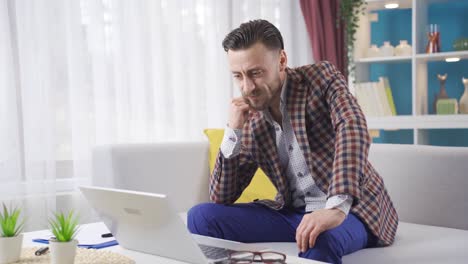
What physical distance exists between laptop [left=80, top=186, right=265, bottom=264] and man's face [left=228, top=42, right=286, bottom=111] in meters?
0.50

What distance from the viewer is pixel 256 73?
1.86 meters

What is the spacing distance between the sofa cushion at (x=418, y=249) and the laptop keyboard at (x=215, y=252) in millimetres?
382

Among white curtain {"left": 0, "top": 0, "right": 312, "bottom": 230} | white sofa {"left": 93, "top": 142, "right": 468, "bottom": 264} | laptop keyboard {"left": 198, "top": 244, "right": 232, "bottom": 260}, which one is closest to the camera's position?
laptop keyboard {"left": 198, "top": 244, "right": 232, "bottom": 260}

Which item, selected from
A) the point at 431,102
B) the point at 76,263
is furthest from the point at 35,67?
the point at 431,102

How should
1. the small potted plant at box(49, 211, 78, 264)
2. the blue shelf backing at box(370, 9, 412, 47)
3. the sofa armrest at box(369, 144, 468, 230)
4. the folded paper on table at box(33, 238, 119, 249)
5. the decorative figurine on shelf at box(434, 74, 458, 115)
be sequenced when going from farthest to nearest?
the blue shelf backing at box(370, 9, 412, 47)
the decorative figurine on shelf at box(434, 74, 458, 115)
the sofa armrest at box(369, 144, 468, 230)
the folded paper on table at box(33, 238, 119, 249)
the small potted plant at box(49, 211, 78, 264)

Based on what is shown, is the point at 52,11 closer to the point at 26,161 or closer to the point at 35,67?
the point at 35,67

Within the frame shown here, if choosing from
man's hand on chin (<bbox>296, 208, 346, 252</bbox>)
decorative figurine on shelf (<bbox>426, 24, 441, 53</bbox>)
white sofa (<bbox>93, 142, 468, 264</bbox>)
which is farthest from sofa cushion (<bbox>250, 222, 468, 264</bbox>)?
decorative figurine on shelf (<bbox>426, 24, 441, 53</bbox>)

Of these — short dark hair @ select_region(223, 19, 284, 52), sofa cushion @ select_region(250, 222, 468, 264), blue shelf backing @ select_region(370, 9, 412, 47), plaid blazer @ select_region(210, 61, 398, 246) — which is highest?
blue shelf backing @ select_region(370, 9, 412, 47)

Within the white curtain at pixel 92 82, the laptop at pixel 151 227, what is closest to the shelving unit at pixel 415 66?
the white curtain at pixel 92 82

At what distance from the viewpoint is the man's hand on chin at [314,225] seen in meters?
1.52

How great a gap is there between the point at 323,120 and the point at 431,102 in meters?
2.47

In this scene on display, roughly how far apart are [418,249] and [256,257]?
0.65 metres

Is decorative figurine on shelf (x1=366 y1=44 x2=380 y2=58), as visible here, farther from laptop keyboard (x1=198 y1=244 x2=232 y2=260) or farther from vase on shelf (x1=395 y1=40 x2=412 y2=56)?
laptop keyboard (x1=198 y1=244 x2=232 y2=260)

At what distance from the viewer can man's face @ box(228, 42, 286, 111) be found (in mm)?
1847
